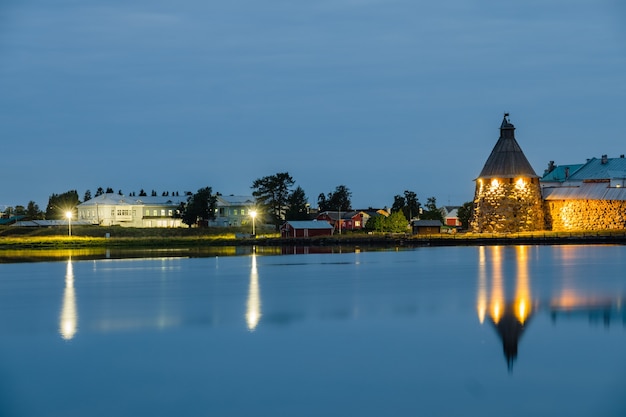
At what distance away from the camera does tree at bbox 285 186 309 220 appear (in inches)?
3511

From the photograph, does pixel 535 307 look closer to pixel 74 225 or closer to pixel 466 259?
pixel 466 259

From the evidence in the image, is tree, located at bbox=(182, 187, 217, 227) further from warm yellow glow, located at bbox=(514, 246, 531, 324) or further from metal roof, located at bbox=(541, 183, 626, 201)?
warm yellow glow, located at bbox=(514, 246, 531, 324)

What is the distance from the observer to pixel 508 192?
2756 inches

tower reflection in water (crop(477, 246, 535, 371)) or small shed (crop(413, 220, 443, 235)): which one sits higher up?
small shed (crop(413, 220, 443, 235))

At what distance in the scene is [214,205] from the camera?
328ft

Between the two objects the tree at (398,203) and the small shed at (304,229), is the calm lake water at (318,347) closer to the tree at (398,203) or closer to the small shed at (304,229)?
the small shed at (304,229)

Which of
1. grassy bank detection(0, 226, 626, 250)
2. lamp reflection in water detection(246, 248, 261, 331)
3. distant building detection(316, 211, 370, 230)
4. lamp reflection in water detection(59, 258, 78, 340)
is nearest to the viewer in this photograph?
lamp reflection in water detection(59, 258, 78, 340)

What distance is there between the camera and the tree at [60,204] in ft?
363

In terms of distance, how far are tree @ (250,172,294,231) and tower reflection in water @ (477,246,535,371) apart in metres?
54.9

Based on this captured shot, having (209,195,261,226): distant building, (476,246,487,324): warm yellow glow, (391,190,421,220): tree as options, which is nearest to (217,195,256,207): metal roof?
(209,195,261,226): distant building

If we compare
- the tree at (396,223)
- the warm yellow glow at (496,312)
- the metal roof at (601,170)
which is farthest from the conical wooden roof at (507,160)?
the warm yellow glow at (496,312)

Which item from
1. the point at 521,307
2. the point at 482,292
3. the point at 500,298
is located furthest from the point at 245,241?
the point at 521,307

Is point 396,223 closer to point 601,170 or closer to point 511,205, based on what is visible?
point 511,205

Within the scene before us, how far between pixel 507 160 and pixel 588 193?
23.3 feet
